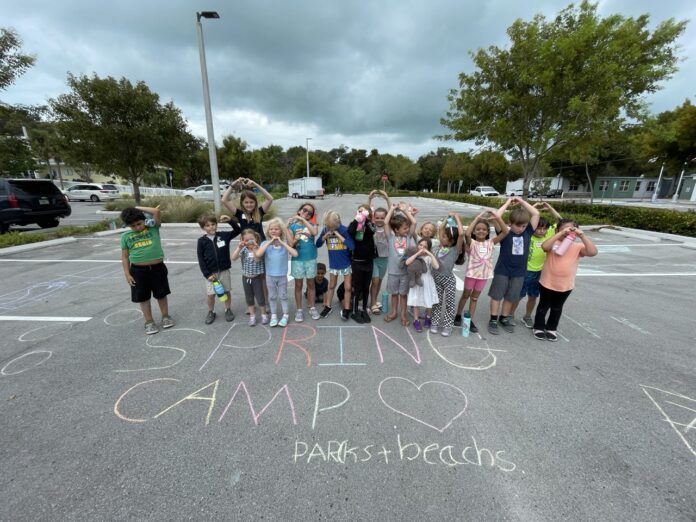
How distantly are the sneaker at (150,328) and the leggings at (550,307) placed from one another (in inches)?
196

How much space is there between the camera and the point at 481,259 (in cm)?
372

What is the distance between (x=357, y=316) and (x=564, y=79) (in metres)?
11.4

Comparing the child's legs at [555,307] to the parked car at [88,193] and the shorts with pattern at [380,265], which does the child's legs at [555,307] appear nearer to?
the shorts with pattern at [380,265]

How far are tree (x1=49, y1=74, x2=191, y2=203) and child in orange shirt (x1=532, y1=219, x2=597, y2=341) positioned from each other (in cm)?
1597

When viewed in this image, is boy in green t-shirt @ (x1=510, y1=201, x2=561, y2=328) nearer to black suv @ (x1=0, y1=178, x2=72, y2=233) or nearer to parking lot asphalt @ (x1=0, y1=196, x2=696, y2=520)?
parking lot asphalt @ (x1=0, y1=196, x2=696, y2=520)

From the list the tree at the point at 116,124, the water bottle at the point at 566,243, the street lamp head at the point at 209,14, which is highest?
the street lamp head at the point at 209,14

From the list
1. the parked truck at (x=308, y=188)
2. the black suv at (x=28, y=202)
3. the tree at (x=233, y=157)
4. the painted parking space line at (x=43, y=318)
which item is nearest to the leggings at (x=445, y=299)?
the painted parking space line at (x=43, y=318)

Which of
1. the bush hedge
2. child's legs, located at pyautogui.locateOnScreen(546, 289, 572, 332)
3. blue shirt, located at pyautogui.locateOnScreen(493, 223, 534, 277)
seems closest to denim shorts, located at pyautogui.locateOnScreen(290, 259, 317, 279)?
blue shirt, located at pyautogui.locateOnScreen(493, 223, 534, 277)

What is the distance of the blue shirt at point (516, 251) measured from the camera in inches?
142

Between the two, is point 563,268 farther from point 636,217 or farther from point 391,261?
point 636,217

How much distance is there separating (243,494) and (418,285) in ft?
9.09

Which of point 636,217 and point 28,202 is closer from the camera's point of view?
point 28,202

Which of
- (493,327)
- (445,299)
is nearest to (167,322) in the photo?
(445,299)

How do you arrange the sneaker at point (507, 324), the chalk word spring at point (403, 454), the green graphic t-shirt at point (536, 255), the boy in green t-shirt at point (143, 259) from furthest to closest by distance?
the green graphic t-shirt at point (536, 255), the sneaker at point (507, 324), the boy in green t-shirt at point (143, 259), the chalk word spring at point (403, 454)
